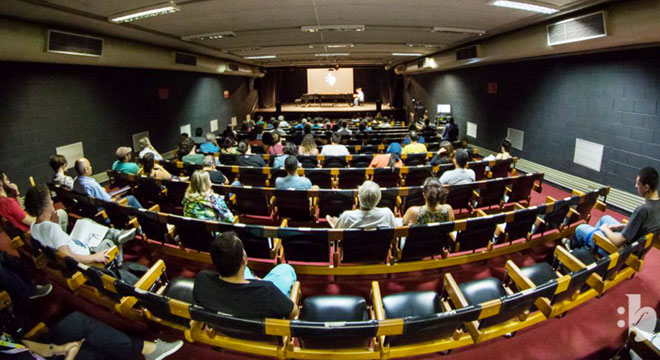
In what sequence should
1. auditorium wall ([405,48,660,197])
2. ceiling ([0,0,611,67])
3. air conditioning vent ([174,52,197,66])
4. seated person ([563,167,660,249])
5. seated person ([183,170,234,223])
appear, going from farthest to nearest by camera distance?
1. air conditioning vent ([174,52,197,66])
2. auditorium wall ([405,48,660,197])
3. ceiling ([0,0,611,67])
4. seated person ([183,170,234,223])
5. seated person ([563,167,660,249])

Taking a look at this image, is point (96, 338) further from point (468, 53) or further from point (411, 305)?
point (468, 53)

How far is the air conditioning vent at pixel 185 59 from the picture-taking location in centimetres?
790

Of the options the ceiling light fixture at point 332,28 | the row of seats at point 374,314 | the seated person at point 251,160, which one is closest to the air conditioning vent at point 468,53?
the ceiling light fixture at point 332,28

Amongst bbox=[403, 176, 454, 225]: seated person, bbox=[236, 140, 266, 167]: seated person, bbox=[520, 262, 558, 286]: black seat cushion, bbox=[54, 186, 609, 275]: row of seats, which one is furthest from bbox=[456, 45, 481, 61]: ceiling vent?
bbox=[520, 262, 558, 286]: black seat cushion

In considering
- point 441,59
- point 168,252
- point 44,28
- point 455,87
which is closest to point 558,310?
point 168,252

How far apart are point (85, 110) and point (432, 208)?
741 cm

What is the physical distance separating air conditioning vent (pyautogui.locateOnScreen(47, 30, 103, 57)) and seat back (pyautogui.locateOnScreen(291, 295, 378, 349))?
18.3 feet

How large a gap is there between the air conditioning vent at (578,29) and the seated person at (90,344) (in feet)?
19.7

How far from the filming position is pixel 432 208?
275 centimetres

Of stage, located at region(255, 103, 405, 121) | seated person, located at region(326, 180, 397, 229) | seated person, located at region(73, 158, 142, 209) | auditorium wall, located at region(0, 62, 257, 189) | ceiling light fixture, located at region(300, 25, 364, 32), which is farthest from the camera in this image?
stage, located at region(255, 103, 405, 121)

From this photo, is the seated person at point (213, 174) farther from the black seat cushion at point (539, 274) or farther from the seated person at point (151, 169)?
the black seat cushion at point (539, 274)

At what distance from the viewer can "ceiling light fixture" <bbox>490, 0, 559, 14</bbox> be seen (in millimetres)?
3832

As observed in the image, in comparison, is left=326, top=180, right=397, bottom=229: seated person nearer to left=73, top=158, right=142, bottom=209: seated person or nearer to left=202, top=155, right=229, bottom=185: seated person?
left=202, top=155, right=229, bottom=185: seated person

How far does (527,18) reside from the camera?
4.82 m
